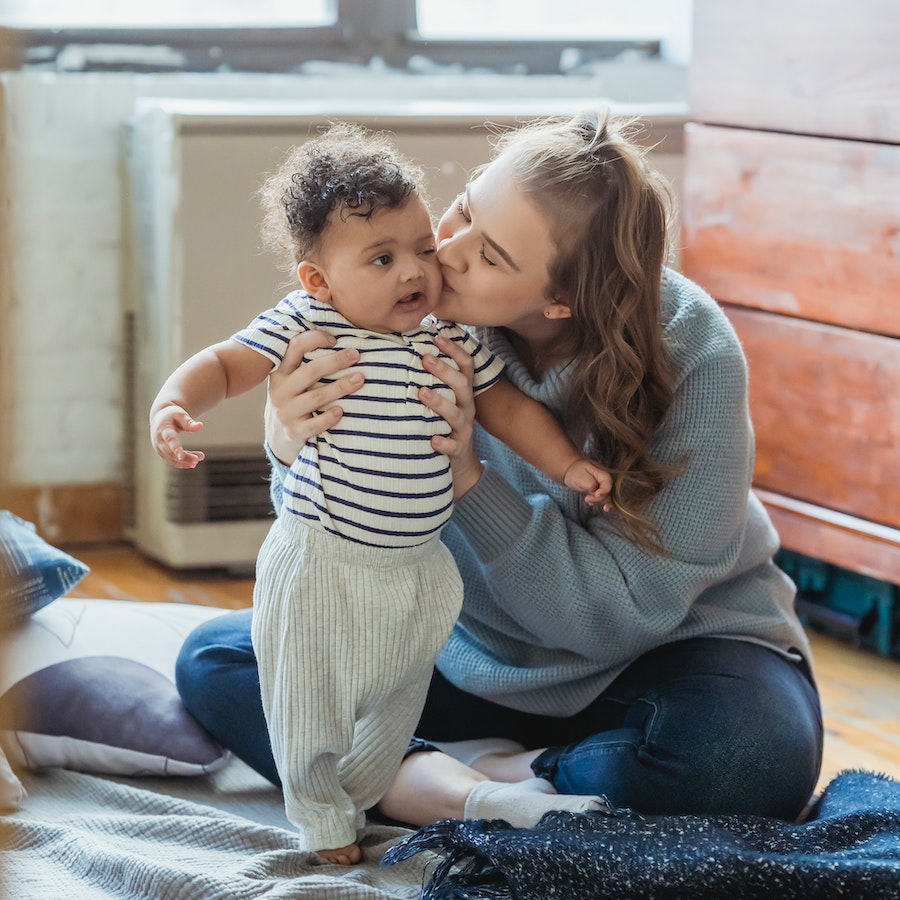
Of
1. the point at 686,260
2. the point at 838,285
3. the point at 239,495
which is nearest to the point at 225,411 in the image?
the point at 239,495

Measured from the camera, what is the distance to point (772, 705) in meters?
1.34

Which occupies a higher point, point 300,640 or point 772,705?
point 300,640

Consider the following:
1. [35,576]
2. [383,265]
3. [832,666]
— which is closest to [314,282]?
[383,265]

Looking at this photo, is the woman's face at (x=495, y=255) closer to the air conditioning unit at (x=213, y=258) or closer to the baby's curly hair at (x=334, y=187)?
the baby's curly hair at (x=334, y=187)

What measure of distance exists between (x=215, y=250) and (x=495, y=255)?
113 centimetres

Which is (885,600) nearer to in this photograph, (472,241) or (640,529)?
(640,529)

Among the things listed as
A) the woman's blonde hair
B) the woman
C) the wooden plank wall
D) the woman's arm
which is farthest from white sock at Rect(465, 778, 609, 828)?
the wooden plank wall

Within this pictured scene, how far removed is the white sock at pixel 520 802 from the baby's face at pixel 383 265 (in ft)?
1.55

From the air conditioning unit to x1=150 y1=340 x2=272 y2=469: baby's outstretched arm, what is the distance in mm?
1073

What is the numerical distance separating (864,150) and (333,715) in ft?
4.07

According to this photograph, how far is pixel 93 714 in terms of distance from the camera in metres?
1.52

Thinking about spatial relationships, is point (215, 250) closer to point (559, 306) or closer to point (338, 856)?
point (559, 306)

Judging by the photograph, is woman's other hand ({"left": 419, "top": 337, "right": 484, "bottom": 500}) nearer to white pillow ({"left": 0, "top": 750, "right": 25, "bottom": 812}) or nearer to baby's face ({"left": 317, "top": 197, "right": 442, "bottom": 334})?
baby's face ({"left": 317, "top": 197, "right": 442, "bottom": 334})

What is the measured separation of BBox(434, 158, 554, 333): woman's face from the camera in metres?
1.23
